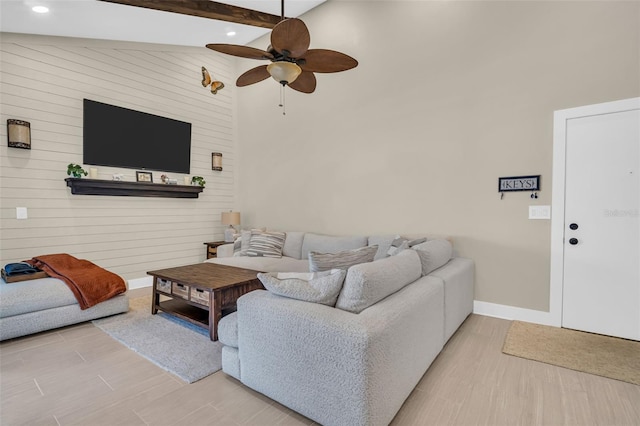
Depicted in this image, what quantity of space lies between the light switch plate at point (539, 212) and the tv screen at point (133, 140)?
16.4 feet

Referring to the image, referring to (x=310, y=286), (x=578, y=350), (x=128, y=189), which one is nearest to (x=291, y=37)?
(x=310, y=286)

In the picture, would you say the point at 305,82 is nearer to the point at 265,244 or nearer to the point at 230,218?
the point at 265,244

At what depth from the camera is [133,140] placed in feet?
15.0

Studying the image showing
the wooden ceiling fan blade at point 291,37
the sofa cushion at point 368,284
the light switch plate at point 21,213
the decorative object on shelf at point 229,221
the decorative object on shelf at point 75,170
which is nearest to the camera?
the sofa cushion at point 368,284

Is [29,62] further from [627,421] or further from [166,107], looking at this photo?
[627,421]

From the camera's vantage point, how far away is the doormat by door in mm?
2271

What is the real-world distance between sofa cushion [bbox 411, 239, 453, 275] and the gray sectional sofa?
275 millimetres

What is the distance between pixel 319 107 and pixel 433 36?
6.12ft

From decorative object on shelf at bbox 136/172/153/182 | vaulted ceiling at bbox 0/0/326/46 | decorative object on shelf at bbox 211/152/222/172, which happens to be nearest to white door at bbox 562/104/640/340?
vaulted ceiling at bbox 0/0/326/46

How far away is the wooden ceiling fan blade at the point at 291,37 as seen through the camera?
2.18 m

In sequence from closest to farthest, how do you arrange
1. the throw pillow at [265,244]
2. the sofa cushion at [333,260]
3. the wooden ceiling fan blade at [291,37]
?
the wooden ceiling fan blade at [291,37] → the sofa cushion at [333,260] → the throw pillow at [265,244]

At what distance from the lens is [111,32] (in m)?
4.05

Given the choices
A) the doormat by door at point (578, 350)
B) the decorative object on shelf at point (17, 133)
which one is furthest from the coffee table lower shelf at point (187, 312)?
the doormat by door at point (578, 350)

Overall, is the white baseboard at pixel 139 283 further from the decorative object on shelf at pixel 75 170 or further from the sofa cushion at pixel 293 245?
the sofa cushion at pixel 293 245
